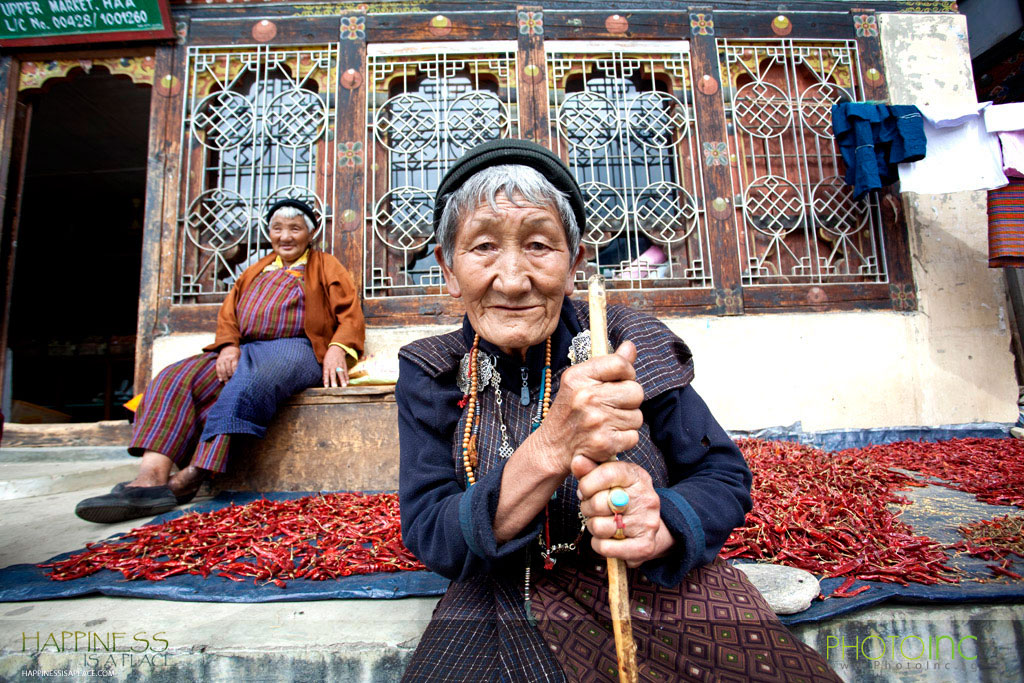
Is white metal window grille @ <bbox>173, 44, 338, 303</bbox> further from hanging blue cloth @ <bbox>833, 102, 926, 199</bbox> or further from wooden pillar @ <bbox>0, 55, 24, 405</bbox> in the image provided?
hanging blue cloth @ <bbox>833, 102, 926, 199</bbox>

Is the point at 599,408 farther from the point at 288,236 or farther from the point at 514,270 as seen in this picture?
the point at 288,236

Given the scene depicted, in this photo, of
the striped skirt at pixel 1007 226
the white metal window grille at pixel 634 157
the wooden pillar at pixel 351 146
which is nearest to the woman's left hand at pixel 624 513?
the white metal window grille at pixel 634 157

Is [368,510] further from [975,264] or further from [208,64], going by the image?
[975,264]

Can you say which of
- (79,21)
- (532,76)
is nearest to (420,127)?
(532,76)

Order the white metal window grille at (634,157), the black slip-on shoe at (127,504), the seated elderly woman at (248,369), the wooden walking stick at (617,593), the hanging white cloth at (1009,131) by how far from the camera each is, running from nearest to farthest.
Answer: the wooden walking stick at (617,593)
the black slip-on shoe at (127,504)
the seated elderly woman at (248,369)
the hanging white cloth at (1009,131)
the white metal window grille at (634,157)

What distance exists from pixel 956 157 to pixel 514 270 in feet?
16.4

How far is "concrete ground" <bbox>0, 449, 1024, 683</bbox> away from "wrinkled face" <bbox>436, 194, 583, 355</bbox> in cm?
99

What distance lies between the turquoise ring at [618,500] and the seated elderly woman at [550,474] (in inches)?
0.5

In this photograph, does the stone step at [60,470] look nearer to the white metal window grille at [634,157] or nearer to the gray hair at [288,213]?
the gray hair at [288,213]

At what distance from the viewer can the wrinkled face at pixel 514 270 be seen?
4.02ft

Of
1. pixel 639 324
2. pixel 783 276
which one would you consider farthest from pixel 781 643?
pixel 783 276

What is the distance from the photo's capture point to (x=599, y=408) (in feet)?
3.07

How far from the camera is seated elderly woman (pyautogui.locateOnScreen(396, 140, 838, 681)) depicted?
958mm

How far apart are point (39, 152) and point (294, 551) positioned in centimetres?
863
